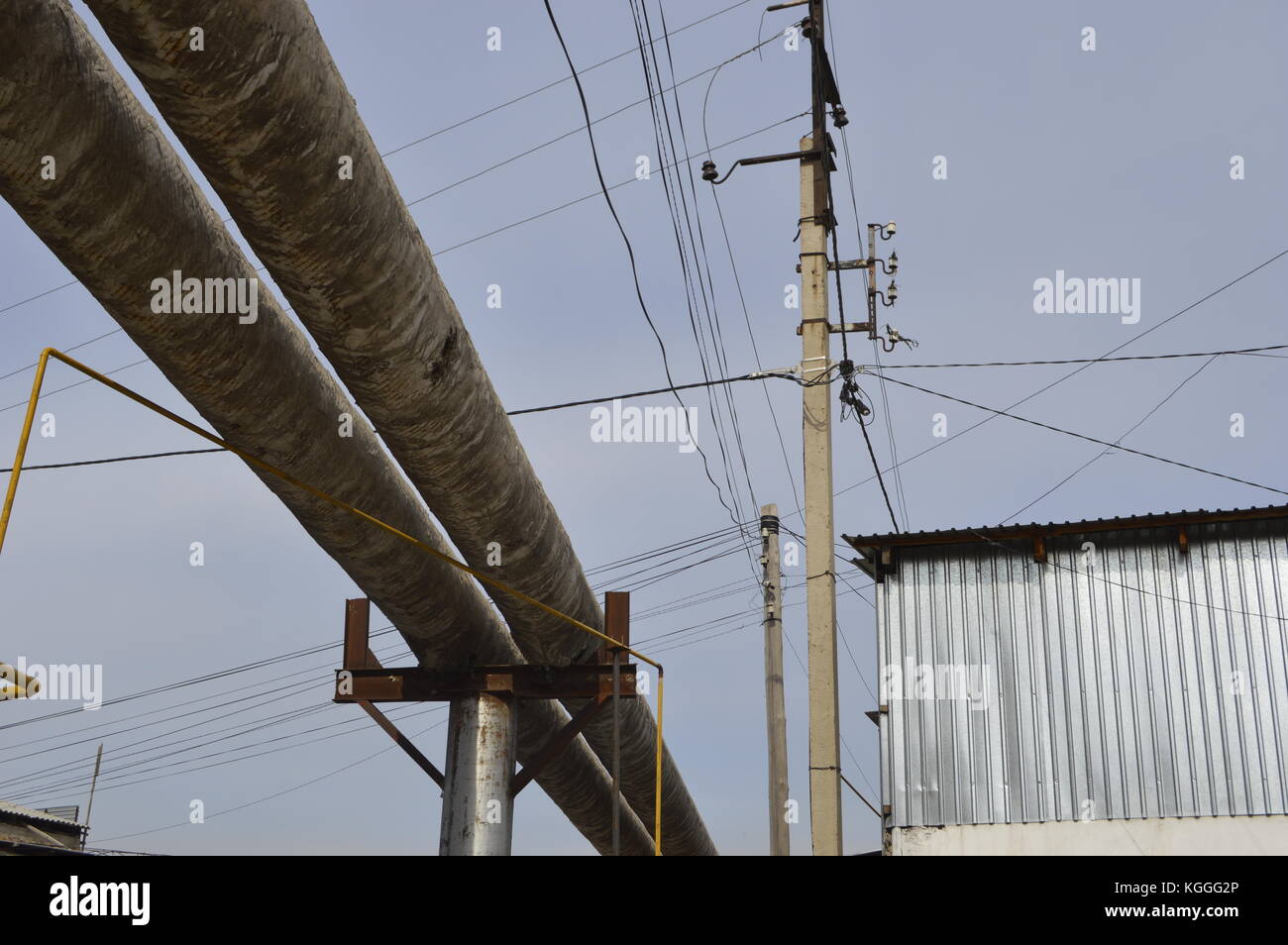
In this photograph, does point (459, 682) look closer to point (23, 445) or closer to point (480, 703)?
point (480, 703)

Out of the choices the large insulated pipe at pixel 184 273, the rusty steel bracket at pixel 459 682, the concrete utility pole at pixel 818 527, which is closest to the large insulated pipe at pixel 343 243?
the large insulated pipe at pixel 184 273

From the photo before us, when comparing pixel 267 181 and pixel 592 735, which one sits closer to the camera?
pixel 267 181

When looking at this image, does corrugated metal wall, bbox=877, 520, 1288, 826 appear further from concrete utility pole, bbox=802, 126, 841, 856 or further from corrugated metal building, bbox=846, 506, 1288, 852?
concrete utility pole, bbox=802, 126, 841, 856

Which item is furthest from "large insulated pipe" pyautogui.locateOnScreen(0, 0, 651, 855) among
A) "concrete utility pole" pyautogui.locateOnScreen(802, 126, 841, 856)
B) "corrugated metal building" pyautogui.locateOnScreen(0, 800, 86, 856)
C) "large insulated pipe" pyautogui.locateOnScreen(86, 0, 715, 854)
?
"corrugated metal building" pyautogui.locateOnScreen(0, 800, 86, 856)

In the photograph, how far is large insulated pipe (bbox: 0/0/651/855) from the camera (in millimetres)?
5578

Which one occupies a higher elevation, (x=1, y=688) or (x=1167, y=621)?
(x=1167, y=621)

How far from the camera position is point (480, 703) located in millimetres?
10891

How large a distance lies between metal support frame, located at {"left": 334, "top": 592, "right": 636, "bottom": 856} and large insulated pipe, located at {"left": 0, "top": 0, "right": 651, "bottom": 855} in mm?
595

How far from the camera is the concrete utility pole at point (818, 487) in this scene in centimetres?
1141
